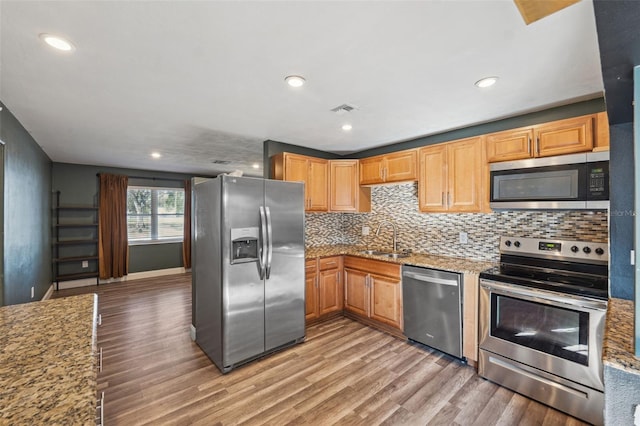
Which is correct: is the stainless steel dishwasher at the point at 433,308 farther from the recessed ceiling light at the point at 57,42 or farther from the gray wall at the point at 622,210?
the recessed ceiling light at the point at 57,42

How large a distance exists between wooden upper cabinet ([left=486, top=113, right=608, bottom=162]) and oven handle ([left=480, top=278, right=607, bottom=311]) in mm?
1183

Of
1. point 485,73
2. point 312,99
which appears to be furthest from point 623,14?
point 312,99

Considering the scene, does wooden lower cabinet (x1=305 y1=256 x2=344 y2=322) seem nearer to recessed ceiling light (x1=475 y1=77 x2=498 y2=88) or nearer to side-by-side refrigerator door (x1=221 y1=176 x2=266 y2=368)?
side-by-side refrigerator door (x1=221 y1=176 x2=266 y2=368)

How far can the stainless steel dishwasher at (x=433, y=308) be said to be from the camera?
107 inches

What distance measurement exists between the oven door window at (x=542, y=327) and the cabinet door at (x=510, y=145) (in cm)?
130

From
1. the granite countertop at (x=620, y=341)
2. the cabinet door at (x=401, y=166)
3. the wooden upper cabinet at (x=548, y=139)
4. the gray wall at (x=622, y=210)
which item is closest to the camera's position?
the granite countertop at (x=620, y=341)

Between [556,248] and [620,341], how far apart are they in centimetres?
172

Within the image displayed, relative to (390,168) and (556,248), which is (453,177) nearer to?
(390,168)

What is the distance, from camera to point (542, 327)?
7.21 feet

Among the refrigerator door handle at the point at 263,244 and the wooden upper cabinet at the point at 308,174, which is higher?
the wooden upper cabinet at the point at 308,174

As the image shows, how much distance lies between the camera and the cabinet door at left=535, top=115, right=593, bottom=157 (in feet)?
7.32

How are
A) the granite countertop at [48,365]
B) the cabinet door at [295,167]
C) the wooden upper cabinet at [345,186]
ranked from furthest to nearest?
the wooden upper cabinet at [345,186], the cabinet door at [295,167], the granite countertop at [48,365]

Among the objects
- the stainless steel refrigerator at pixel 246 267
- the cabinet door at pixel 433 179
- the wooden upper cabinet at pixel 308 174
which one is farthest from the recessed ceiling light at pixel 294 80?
the cabinet door at pixel 433 179

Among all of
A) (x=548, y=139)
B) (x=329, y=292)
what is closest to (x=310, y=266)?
(x=329, y=292)
